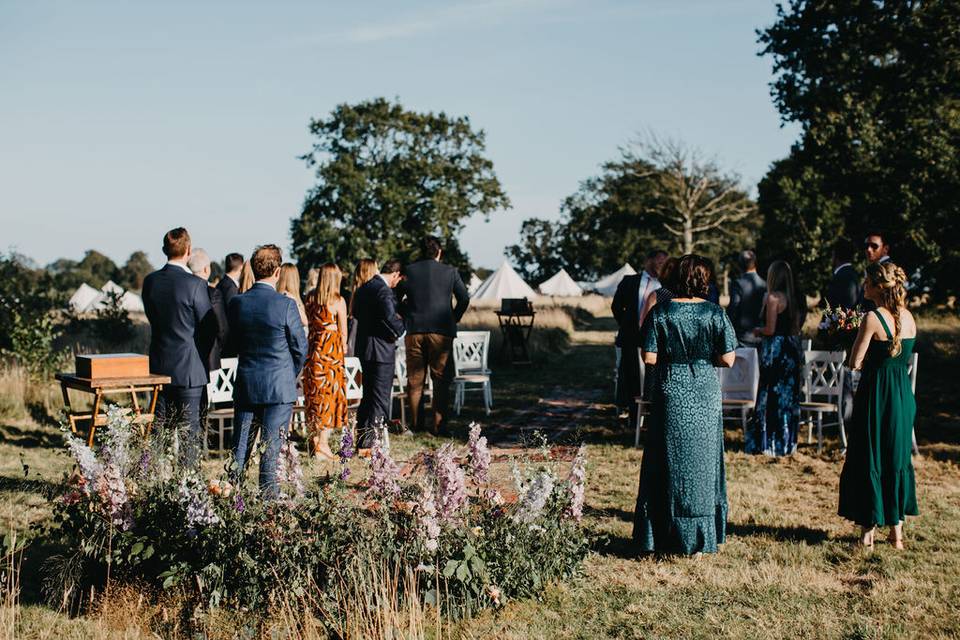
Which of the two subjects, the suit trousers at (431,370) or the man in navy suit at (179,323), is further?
the suit trousers at (431,370)

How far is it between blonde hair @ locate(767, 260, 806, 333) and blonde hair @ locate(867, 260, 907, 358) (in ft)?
8.14

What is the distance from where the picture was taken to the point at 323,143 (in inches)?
1832

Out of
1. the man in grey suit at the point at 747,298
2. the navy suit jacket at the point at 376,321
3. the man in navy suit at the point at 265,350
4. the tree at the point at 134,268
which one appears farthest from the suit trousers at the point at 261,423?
the tree at the point at 134,268

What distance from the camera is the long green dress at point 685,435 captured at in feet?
Result: 17.7

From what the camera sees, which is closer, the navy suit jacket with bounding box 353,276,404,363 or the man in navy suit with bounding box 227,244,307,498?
the man in navy suit with bounding box 227,244,307,498

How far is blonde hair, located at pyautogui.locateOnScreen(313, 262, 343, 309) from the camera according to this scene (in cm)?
848

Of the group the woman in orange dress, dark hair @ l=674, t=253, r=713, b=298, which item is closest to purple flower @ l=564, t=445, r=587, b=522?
dark hair @ l=674, t=253, r=713, b=298

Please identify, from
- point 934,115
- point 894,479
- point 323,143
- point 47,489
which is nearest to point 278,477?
point 47,489

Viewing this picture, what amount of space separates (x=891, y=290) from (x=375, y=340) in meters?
5.14

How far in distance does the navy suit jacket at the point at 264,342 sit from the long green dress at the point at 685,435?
2.46 meters

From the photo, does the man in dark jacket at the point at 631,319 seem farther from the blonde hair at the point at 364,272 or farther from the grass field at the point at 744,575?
the blonde hair at the point at 364,272

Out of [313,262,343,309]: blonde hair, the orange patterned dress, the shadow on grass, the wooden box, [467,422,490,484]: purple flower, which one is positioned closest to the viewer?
[467,422,490,484]: purple flower

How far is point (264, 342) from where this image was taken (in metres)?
5.83

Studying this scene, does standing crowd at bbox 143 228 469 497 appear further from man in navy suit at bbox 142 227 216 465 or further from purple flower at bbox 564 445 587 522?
purple flower at bbox 564 445 587 522
